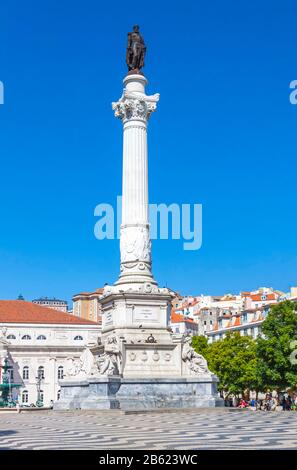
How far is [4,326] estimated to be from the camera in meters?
104

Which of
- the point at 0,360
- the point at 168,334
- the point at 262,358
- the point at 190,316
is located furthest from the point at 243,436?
the point at 190,316

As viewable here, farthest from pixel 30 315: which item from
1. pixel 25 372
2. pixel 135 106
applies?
pixel 135 106

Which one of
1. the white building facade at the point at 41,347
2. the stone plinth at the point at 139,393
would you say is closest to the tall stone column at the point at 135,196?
the stone plinth at the point at 139,393

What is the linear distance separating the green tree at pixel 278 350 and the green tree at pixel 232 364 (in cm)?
944

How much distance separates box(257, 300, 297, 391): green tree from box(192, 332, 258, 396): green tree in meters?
9.44

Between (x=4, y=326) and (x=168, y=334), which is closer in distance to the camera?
(x=168, y=334)

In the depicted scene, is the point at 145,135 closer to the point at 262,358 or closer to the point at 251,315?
the point at 262,358

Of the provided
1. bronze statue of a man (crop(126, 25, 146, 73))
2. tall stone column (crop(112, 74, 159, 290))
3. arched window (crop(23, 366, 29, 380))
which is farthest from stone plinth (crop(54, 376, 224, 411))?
arched window (crop(23, 366, 29, 380))

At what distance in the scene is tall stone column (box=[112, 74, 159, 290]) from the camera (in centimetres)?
3869

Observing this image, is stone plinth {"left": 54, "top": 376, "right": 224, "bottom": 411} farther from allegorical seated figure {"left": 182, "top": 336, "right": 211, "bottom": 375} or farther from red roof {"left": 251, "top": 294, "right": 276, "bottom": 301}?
red roof {"left": 251, "top": 294, "right": 276, "bottom": 301}

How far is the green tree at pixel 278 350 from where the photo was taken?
5444 centimetres

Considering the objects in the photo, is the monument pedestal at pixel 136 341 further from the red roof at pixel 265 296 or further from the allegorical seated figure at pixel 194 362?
the red roof at pixel 265 296

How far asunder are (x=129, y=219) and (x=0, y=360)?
6458 cm

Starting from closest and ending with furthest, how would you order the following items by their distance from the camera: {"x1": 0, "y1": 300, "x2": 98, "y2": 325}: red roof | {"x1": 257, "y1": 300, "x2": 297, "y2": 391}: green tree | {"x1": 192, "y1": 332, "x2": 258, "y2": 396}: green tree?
{"x1": 257, "y1": 300, "x2": 297, "y2": 391}: green tree < {"x1": 192, "y1": 332, "x2": 258, "y2": 396}: green tree < {"x1": 0, "y1": 300, "x2": 98, "y2": 325}: red roof
